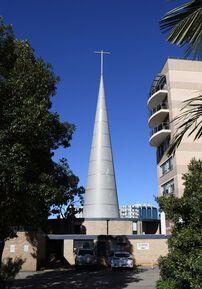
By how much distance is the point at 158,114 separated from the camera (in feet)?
151

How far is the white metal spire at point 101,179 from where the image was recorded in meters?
48.2

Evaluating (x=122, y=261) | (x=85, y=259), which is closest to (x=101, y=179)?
(x=85, y=259)

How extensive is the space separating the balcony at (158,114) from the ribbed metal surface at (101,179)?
625 cm

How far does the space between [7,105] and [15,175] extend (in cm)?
234

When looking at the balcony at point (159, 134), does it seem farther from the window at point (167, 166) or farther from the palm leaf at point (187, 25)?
the palm leaf at point (187, 25)

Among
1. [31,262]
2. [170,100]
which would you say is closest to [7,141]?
[31,262]

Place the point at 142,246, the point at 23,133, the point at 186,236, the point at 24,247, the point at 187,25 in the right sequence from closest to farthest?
the point at 187,25
the point at 186,236
the point at 23,133
the point at 24,247
the point at 142,246

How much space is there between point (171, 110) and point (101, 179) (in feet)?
40.9

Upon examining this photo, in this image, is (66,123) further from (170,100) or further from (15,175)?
(170,100)

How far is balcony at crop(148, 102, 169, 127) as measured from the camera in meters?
45.4

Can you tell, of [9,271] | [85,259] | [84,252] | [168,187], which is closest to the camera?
[9,271]

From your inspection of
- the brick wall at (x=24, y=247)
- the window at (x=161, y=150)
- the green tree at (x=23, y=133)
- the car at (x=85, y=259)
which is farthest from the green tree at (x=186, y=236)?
the window at (x=161, y=150)

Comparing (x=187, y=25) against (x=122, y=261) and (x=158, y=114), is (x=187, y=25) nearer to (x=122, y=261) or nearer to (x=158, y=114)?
(x=122, y=261)

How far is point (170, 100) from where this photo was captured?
44.2m
